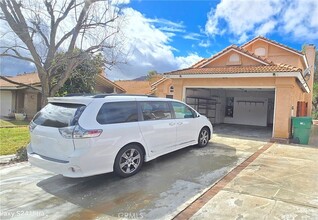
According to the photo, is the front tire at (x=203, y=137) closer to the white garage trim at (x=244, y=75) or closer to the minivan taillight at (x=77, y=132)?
the white garage trim at (x=244, y=75)

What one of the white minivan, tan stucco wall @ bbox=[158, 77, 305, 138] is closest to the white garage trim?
tan stucco wall @ bbox=[158, 77, 305, 138]

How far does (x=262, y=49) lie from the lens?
19391 mm

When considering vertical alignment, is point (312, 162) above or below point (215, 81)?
below

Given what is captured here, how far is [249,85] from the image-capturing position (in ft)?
36.7

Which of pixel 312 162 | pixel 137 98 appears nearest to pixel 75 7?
pixel 137 98

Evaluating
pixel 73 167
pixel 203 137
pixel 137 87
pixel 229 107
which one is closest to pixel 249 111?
pixel 229 107

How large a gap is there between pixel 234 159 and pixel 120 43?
586cm

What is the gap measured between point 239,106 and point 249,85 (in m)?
6.99

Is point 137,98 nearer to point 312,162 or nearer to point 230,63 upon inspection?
point 312,162

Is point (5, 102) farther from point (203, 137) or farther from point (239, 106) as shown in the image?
point (203, 137)

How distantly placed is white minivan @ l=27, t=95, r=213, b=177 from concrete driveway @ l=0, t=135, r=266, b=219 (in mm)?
429

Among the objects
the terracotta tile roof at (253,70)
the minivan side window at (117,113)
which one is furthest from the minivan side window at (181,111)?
the terracotta tile roof at (253,70)

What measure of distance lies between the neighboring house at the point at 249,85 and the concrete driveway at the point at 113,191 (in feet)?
16.4

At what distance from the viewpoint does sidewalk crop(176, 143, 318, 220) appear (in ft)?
12.5
